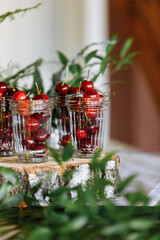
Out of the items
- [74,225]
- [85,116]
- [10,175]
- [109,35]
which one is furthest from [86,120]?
[109,35]

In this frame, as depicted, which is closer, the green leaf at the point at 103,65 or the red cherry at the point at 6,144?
the red cherry at the point at 6,144

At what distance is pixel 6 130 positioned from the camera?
3.12 feet

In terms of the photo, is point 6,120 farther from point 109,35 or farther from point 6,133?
point 109,35

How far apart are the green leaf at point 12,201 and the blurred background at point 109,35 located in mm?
1857

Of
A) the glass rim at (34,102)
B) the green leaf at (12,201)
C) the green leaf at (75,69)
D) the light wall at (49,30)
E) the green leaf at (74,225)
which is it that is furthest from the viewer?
Answer: the light wall at (49,30)

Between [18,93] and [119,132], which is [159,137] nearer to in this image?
[119,132]

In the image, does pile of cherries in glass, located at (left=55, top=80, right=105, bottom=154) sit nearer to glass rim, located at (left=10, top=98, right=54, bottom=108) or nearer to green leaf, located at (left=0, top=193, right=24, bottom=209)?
glass rim, located at (left=10, top=98, right=54, bottom=108)

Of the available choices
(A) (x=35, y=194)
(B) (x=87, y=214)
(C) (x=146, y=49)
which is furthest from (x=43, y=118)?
(C) (x=146, y=49)

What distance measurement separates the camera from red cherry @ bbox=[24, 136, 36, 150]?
2.89ft

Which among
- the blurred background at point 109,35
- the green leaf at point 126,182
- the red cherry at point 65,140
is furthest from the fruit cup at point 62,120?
the blurred background at point 109,35

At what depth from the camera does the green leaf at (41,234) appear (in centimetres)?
57

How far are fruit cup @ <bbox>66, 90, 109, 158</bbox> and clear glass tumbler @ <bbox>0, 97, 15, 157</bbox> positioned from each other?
0.14 m

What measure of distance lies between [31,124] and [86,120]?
13cm

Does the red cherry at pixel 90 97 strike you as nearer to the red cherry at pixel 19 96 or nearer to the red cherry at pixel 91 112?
the red cherry at pixel 91 112
